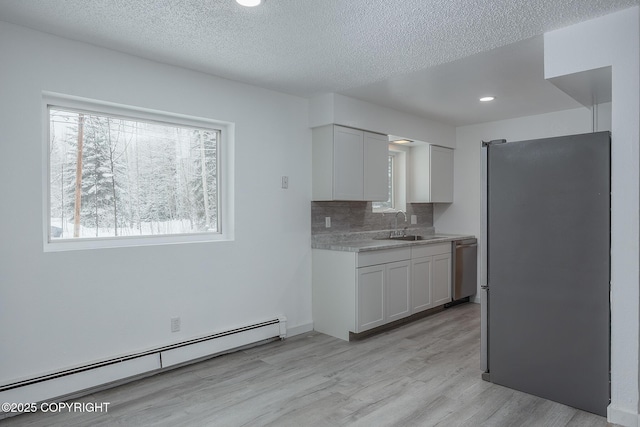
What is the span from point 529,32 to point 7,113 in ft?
11.2

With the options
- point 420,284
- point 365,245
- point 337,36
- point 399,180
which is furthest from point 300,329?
point 337,36

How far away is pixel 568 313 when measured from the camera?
103 inches

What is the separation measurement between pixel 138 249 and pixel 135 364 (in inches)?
33.9

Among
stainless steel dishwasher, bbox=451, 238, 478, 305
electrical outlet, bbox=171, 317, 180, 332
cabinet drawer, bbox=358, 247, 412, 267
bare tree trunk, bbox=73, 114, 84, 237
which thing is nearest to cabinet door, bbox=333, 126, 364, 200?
cabinet drawer, bbox=358, 247, 412, 267

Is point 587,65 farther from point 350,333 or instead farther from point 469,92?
point 350,333

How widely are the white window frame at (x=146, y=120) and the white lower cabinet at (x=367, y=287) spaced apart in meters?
1.13

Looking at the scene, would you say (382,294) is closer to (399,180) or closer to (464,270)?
(464,270)

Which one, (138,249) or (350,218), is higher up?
(350,218)

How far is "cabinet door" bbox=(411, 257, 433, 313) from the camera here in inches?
179

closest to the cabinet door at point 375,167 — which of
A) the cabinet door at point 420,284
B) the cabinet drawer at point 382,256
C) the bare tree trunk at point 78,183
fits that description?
the cabinet drawer at point 382,256

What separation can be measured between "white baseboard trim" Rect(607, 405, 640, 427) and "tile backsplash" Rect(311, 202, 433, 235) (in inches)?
111

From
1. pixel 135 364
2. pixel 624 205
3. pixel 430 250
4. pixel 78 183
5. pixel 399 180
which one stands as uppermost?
pixel 399 180

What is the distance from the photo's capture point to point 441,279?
4984mm

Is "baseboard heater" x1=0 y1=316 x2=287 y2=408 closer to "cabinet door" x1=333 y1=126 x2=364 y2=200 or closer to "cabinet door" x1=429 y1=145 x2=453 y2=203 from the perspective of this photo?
"cabinet door" x1=333 y1=126 x2=364 y2=200
